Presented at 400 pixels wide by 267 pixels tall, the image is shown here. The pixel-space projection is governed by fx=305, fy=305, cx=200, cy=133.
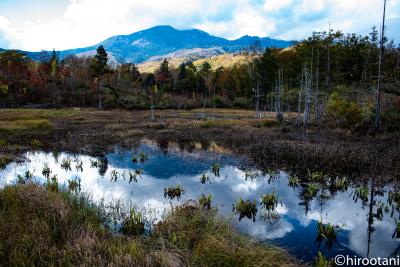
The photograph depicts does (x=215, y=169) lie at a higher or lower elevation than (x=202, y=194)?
lower

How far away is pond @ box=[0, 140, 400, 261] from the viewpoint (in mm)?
10750

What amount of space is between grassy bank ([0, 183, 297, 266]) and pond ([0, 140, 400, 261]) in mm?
1982

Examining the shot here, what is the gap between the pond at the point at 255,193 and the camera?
1075cm

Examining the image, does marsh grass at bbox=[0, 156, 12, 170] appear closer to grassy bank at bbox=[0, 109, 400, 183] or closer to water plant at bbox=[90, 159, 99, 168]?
grassy bank at bbox=[0, 109, 400, 183]

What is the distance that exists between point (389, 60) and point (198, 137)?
60402 mm

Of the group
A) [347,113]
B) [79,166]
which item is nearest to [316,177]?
[79,166]

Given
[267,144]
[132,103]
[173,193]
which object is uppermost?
[132,103]

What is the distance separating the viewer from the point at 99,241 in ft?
27.0

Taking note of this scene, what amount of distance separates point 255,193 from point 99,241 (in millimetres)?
9541

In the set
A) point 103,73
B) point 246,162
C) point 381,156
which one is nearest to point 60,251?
point 246,162

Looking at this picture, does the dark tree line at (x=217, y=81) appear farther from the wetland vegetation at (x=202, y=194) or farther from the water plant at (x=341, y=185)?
the water plant at (x=341, y=185)

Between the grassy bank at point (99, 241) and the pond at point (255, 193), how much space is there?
1.98 metres

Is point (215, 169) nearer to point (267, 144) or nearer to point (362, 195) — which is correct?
point (362, 195)

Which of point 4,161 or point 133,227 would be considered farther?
point 4,161
